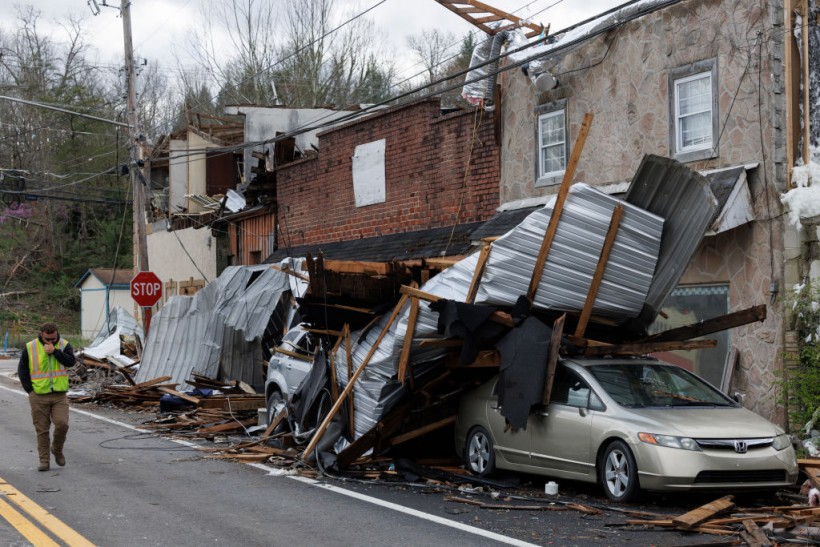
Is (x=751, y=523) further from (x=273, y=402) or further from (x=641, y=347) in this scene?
(x=273, y=402)

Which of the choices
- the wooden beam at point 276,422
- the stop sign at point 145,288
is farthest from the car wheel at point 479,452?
the stop sign at point 145,288

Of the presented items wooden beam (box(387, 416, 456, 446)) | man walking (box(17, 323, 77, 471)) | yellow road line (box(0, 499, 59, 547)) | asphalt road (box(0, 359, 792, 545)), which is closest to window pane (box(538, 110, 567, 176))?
wooden beam (box(387, 416, 456, 446))

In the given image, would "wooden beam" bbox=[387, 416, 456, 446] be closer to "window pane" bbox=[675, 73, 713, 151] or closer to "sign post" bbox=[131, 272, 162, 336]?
"window pane" bbox=[675, 73, 713, 151]

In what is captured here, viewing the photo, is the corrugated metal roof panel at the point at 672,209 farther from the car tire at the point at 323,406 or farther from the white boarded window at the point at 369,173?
the white boarded window at the point at 369,173

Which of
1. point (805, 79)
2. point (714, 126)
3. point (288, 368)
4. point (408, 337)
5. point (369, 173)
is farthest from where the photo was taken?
point (369, 173)

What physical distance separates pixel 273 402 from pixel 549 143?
6.55 meters

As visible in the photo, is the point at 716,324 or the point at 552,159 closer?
the point at 716,324

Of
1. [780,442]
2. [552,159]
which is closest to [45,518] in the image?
[780,442]

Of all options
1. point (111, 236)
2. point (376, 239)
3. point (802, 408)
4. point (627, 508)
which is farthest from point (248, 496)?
point (111, 236)

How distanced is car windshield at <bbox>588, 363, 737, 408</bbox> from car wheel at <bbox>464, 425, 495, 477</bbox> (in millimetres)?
1590

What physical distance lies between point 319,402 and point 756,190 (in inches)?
261

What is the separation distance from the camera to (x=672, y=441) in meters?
9.61

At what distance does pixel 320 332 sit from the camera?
13.5 metres

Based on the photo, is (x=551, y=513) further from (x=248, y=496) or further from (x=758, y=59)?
(x=758, y=59)
